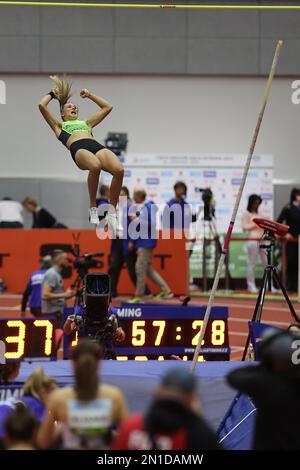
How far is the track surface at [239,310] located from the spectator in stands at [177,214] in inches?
52.9

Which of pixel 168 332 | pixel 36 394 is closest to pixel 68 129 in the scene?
pixel 168 332

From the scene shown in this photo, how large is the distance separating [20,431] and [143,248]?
12351 millimetres

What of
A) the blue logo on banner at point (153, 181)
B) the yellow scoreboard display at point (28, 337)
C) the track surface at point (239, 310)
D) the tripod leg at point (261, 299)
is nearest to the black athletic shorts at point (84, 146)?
the yellow scoreboard display at point (28, 337)

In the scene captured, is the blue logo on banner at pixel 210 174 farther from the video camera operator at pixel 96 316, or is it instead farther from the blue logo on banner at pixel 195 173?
the video camera operator at pixel 96 316

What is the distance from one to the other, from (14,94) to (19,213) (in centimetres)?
357

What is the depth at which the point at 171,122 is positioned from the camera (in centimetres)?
2455

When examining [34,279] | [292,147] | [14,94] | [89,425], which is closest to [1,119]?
[14,94]

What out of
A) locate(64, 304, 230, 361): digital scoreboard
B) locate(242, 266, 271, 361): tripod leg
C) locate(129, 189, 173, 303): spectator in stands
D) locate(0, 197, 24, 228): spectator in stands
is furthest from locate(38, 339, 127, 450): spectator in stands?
locate(0, 197, 24, 228): spectator in stands

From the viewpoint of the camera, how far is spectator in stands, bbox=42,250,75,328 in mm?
13953

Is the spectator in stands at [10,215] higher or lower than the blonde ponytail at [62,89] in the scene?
lower

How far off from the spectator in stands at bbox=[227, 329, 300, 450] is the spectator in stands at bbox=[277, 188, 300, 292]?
13.5 meters

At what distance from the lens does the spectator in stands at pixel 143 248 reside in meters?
17.0

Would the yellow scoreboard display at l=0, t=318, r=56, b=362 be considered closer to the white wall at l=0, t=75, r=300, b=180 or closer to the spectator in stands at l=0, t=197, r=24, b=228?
the spectator in stands at l=0, t=197, r=24, b=228
